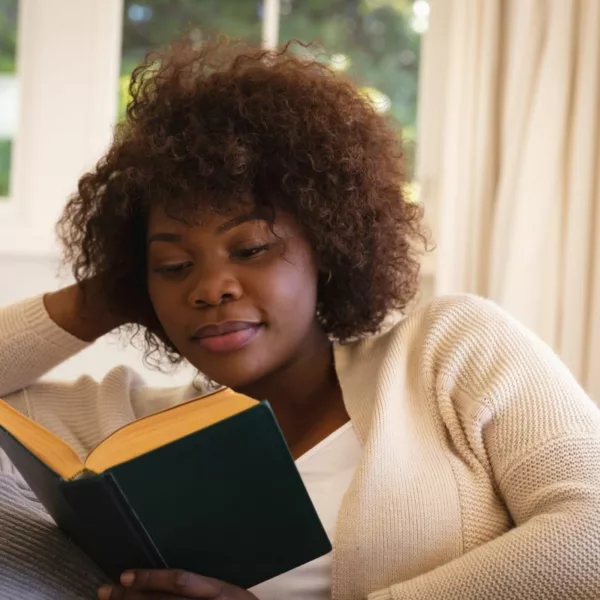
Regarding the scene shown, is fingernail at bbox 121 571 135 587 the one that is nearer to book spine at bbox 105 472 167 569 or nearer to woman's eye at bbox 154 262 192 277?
book spine at bbox 105 472 167 569

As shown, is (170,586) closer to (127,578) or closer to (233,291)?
(127,578)

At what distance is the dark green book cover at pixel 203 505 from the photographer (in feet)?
2.57

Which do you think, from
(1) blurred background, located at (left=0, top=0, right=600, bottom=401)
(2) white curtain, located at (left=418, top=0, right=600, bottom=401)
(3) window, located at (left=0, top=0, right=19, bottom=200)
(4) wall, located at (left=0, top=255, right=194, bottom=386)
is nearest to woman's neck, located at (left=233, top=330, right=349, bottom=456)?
(1) blurred background, located at (left=0, top=0, right=600, bottom=401)

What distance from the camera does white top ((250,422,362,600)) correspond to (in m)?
1.09

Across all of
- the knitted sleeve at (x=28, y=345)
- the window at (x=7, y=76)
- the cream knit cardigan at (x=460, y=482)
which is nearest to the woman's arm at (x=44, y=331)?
the knitted sleeve at (x=28, y=345)

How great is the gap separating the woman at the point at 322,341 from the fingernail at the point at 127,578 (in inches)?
0.4

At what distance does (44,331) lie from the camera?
1377 millimetres

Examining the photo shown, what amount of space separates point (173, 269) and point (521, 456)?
0.50 meters

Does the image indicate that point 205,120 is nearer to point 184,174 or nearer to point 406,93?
point 184,174

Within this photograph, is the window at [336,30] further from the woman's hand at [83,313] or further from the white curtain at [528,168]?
the woman's hand at [83,313]

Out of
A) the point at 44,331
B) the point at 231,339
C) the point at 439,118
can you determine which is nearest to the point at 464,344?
the point at 231,339

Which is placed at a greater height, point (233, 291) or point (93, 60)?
point (93, 60)

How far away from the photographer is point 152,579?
90cm

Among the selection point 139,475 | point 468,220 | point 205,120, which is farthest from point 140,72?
point 468,220
